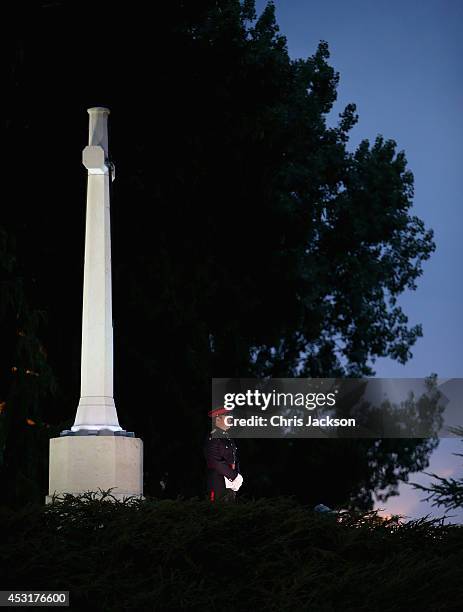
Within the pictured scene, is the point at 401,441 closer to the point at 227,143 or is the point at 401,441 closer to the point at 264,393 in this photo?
the point at 264,393

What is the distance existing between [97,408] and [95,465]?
0.73 m

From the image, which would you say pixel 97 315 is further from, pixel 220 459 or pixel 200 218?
pixel 200 218

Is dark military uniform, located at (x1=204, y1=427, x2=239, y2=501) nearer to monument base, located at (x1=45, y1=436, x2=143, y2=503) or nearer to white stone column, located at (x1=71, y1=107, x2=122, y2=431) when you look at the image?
white stone column, located at (x1=71, y1=107, x2=122, y2=431)

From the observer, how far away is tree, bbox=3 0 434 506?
66.2 feet

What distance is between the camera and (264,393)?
29531 millimetres

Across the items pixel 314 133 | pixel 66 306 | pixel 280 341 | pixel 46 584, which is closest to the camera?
pixel 46 584

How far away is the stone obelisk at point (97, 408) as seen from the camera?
11680mm

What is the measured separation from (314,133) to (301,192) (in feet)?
6.43

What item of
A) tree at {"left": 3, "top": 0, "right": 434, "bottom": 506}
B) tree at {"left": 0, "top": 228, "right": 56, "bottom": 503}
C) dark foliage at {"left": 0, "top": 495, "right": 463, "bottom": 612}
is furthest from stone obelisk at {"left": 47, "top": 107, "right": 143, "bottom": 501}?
tree at {"left": 3, "top": 0, "right": 434, "bottom": 506}

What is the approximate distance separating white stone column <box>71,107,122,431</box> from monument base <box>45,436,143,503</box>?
0.96ft

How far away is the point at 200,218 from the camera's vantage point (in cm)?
2378

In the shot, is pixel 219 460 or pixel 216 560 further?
pixel 219 460

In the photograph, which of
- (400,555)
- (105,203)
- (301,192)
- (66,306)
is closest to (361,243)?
(301,192)

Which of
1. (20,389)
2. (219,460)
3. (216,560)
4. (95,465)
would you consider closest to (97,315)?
(95,465)
